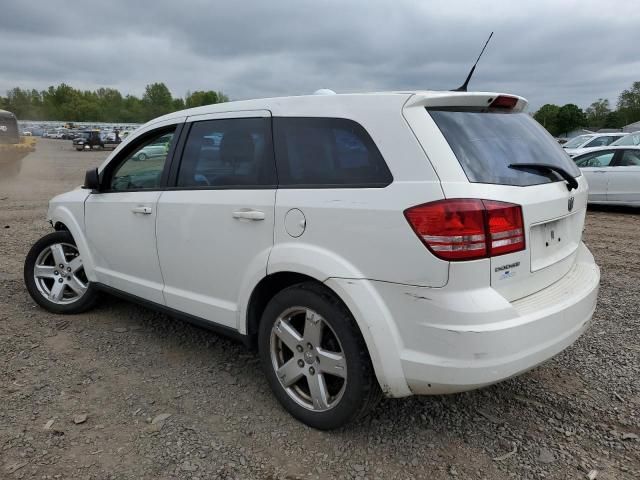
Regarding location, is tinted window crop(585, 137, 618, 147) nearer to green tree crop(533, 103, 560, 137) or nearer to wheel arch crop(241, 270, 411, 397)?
wheel arch crop(241, 270, 411, 397)

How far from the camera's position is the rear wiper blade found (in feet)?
8.37

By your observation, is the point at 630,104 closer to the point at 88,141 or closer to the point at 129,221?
the point at 88,141

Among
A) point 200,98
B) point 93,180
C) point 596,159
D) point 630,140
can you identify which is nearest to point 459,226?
point 93,180

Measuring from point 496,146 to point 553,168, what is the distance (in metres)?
0.38

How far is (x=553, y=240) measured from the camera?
104 inches

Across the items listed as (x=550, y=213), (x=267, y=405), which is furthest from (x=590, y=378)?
(x=267, y=405)

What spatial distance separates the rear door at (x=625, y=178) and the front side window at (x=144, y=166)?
974 cm

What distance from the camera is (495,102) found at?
273 cm

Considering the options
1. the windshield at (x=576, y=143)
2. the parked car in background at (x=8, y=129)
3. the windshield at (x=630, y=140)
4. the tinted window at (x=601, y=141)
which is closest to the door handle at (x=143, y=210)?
the windshield at (x=630, y=140)

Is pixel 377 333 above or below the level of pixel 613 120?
→ above

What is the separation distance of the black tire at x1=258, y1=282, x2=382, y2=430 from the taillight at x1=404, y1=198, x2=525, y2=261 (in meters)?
0.59

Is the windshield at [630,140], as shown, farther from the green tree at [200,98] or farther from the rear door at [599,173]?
the green tree at [200,98]

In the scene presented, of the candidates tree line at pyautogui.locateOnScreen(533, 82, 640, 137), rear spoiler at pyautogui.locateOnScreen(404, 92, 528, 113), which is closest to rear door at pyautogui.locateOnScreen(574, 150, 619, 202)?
rear spoiler at pyautogui.locateOnScreen(404, 92, 528, 113)

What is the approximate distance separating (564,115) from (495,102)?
105411 mm
